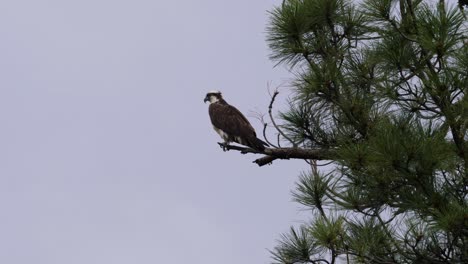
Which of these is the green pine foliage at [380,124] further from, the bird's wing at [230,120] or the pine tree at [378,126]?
the bird's wing at [230,120]

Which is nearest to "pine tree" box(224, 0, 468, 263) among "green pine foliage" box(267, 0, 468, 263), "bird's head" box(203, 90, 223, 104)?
"green pine foliage" box(267, 0, 468, 263)

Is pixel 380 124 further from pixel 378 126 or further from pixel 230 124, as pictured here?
pixel 230 124

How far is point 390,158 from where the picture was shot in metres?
7.34

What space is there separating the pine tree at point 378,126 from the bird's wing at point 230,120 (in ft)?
6.36

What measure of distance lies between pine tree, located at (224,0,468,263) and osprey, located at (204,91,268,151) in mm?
1555

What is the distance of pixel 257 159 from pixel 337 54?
1230mm

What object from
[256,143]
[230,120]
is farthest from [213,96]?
[256,143]

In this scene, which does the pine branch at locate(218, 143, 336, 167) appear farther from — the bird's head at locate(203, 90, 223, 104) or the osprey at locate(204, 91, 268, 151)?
the bird's head at locate(203, 90, 223, 104)

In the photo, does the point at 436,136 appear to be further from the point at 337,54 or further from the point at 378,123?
the point at 337,54

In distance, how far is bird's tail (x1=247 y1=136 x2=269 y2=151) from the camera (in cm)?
963

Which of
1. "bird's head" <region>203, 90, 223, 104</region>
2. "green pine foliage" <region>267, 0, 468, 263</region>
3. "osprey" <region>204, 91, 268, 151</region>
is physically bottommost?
"green pine foliage" <region>267, 0, 468, 263</region>

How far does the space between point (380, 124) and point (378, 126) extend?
0.03m

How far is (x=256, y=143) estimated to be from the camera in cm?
1000

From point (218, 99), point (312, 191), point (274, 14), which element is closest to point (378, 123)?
point (312, 191)
